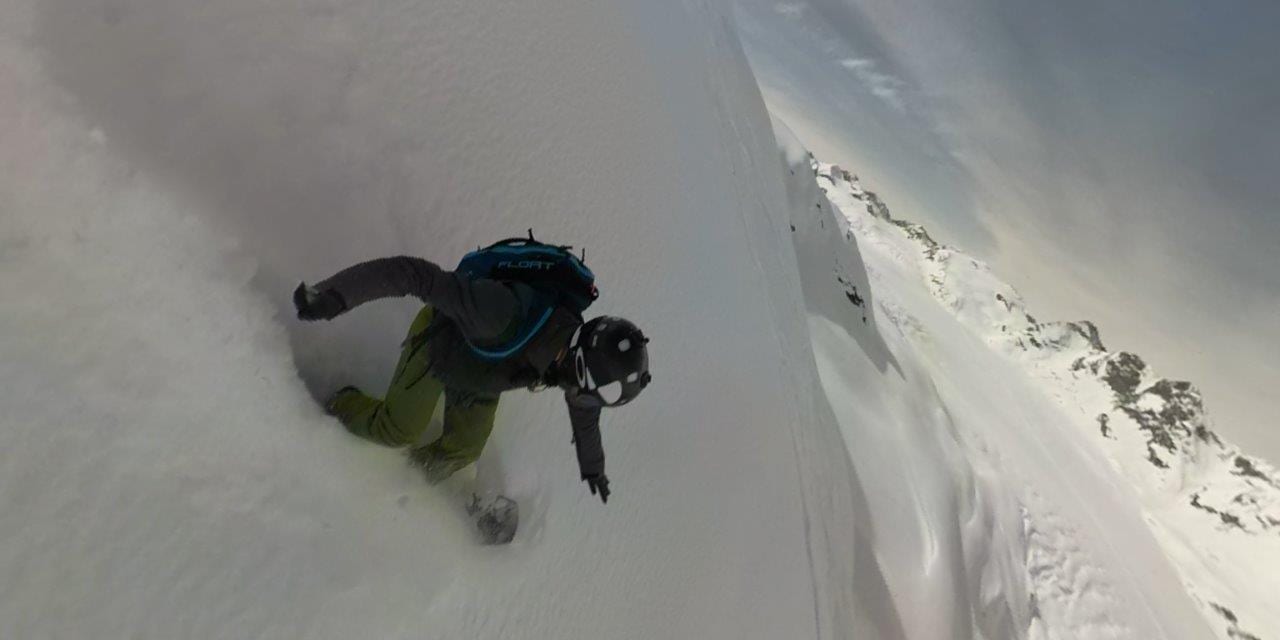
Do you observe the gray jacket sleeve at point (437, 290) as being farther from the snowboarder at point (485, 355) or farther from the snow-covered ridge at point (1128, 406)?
the snow-covered ridge at point (1128, 406)

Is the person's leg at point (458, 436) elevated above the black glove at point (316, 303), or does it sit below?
below

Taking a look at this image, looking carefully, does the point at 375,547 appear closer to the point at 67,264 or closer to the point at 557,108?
the point at 67,264

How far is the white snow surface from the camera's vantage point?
5.69 feet

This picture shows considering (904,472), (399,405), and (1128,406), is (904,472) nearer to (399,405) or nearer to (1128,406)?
(399,405)

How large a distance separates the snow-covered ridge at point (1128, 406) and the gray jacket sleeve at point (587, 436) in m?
57.2

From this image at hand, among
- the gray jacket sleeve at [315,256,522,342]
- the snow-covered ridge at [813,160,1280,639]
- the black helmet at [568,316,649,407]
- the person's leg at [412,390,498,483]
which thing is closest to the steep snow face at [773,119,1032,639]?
the person's leg at [412,390,498,483]

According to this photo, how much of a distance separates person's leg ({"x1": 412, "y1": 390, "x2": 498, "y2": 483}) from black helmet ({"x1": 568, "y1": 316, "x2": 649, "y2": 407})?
21.6 inches

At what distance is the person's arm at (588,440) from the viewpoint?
100 inches

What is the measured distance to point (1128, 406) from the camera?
72.7 metres

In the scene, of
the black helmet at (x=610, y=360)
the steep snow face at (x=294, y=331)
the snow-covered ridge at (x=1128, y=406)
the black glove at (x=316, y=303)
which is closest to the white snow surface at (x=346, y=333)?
the steep snow face at (x=294, y=331)

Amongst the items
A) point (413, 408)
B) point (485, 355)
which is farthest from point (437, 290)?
point (413, 408)

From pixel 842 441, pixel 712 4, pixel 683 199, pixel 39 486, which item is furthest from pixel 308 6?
pixel 712 4

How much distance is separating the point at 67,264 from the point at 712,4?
1038 centimetres

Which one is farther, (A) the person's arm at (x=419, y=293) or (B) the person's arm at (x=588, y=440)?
(B) the person's arm at (x=588, y=440)
